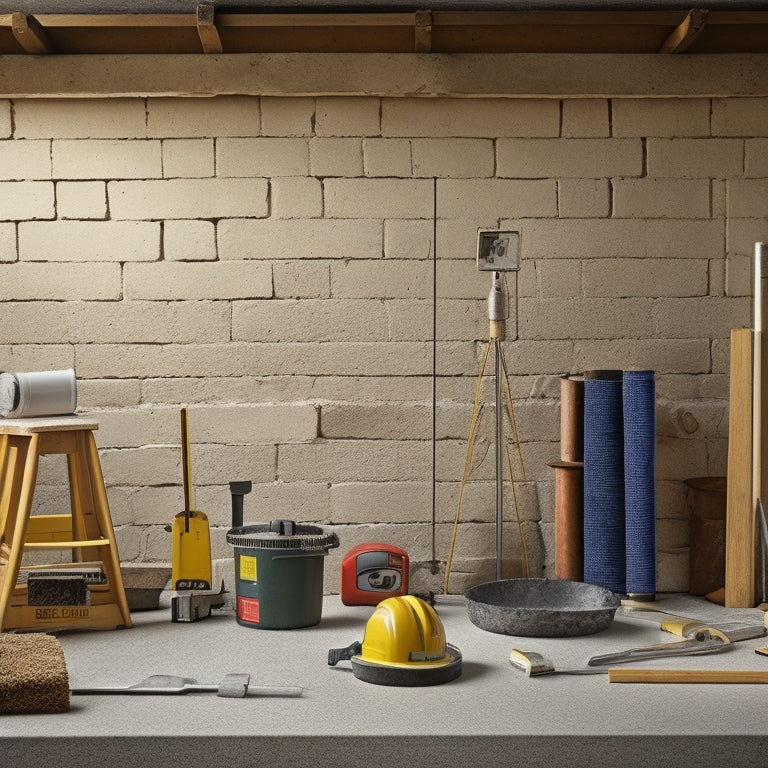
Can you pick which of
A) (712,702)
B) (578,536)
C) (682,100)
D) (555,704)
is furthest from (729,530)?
(682,100)

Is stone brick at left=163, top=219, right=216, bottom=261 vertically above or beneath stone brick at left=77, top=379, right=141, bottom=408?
above

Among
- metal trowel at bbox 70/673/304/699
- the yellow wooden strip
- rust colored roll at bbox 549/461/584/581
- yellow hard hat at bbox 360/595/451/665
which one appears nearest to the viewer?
metal trowel at bbox 70/673/304/699

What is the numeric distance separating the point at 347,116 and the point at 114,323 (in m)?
1.12

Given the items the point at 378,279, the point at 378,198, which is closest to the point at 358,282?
the point at 378,279

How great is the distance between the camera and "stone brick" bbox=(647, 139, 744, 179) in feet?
11.4

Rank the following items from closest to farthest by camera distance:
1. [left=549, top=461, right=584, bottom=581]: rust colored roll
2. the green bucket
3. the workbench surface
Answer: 1. the workbench surface
2. the green bucket
3. [left=549, top=461, right=584, bottom=581]: rust colored roll

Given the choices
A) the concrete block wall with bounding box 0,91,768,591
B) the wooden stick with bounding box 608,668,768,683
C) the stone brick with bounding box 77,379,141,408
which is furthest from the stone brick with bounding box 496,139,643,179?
the wooden stick with bounding box 608,668,768,683

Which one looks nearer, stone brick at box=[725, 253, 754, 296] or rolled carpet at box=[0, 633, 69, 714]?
rolled carpet at box=[0, 633, 69, 714]

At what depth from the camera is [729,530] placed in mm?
3162

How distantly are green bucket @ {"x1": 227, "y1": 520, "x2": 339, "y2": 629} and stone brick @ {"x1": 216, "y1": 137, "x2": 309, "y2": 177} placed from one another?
1303 millimetres

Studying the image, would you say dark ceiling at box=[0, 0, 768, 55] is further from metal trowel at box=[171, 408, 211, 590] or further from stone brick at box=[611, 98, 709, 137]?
metal trowel at box=[171, 408, 211, 590]

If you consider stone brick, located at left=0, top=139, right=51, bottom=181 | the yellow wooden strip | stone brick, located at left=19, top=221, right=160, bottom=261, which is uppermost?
stone brick, located at left=0, top=139, right=51, bottom=181

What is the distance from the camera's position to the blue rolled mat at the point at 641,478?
3178 mm

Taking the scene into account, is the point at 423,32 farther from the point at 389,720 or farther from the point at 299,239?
the point at 389,720
